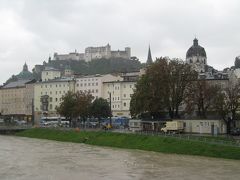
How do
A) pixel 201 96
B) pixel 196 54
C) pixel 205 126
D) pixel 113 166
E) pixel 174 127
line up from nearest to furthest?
1. pixel 113 166
2. pixel 205 126
3. pixel 174 127
4. pixel 201 96
5. pixel 196 54

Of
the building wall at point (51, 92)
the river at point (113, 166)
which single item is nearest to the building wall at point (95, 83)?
the building wall at point (51, 92)

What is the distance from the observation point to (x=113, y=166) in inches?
2023

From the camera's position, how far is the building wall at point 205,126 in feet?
259

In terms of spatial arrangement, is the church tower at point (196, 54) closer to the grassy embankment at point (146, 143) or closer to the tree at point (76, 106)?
the tree at point (76, 106)

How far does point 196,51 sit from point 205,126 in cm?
9486

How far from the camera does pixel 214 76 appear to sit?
13462 cm

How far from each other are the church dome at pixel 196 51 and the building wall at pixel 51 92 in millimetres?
41493

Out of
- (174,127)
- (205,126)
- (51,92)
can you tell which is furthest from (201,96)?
(51,92)

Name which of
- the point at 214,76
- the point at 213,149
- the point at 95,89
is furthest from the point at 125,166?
the point at 95,89

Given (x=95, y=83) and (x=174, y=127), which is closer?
(x=174, y=127)

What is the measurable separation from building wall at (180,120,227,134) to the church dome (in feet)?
298

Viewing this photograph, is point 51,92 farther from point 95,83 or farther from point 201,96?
point 201,96

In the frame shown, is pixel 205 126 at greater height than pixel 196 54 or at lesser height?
lesser

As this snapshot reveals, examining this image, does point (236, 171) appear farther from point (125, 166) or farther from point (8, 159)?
point (8, 159)
